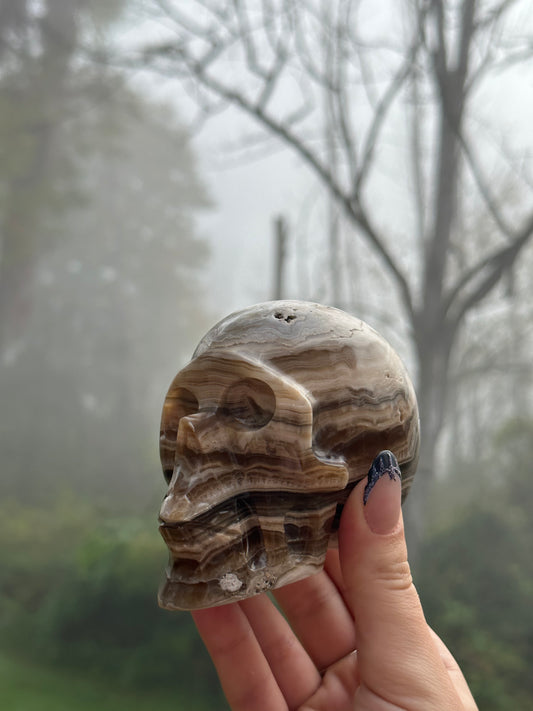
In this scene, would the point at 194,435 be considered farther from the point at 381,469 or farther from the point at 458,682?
the point at 458,682

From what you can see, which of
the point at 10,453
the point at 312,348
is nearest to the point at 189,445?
the point at 312,348

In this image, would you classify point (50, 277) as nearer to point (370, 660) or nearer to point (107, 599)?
point (107, 599)

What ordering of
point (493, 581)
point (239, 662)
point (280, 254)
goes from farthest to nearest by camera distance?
point (493, 581) < point (280, 254) < point (239, 662)

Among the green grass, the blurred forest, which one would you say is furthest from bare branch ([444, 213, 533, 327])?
the green grass

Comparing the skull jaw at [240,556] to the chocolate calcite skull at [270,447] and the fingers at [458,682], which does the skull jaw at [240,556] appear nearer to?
the chocolate calcite skull at [270,447]

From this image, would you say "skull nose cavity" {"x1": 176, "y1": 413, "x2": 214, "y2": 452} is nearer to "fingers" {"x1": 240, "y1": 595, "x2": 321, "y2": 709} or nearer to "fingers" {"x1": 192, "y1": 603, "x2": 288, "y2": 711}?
"fingers" {"x1": 192, "y1": 603, "x2": 288, "y2": 711}

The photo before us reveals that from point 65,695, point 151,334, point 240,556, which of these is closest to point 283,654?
point 240,556

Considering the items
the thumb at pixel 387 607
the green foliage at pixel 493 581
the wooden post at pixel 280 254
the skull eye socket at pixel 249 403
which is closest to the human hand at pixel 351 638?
the thumb at pixel 387 607
